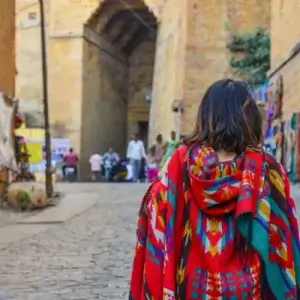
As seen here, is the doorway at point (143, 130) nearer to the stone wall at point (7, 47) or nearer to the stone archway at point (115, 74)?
the stone archway at point (115, 74)

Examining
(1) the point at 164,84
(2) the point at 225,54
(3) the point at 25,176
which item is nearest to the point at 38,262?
(3) the point at 25,176

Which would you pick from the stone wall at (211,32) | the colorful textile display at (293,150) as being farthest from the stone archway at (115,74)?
the colorful textile display at (293,150)

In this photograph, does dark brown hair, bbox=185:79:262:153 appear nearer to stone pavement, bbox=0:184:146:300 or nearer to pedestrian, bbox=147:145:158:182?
stone pavement, bbox=0:184:146:300

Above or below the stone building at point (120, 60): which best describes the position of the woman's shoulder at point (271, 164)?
below

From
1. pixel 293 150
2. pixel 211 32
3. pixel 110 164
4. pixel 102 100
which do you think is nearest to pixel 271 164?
pixel 293 150

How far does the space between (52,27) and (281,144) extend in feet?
51.9

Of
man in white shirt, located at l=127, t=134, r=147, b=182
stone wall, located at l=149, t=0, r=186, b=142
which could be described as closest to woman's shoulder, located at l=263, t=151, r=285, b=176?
man in white shirt, located at l=127, t=134, r=147, b=182

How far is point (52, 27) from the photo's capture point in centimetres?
3281

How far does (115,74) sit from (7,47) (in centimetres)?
2262

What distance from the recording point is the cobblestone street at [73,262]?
564 cm

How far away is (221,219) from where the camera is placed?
243cm

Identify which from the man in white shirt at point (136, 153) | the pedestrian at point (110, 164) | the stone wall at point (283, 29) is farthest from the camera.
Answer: the pedestrian at point (110, 164)

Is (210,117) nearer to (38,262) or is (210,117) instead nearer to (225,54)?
(38,262)

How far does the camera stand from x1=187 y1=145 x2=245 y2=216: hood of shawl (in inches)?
94.7
